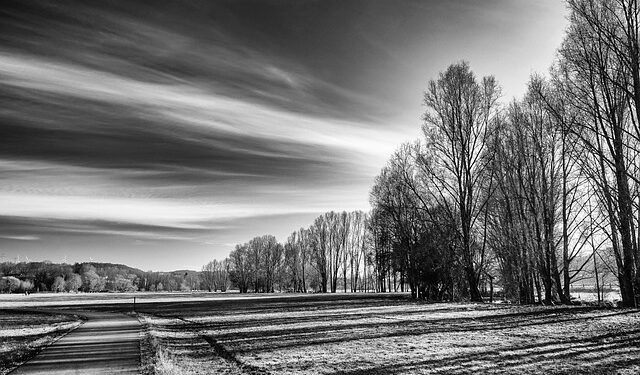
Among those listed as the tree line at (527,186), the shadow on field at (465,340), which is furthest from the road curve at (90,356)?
the tree line at (527,186)

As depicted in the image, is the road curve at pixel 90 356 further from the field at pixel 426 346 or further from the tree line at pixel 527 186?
the tree line at pixel 527 186

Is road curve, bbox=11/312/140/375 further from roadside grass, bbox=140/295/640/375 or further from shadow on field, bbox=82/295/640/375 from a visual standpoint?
shadow on field, bbox=82/295/640/375

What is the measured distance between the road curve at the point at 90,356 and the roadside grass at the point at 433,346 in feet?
3.05

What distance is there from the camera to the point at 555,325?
12953 mm

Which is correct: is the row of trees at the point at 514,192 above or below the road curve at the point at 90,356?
above

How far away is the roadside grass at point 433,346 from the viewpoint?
28.4 ft

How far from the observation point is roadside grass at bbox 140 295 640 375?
8.66 m

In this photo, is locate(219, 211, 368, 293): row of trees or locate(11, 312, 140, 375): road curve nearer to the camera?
locate(11, 312, 140, 375): road curve

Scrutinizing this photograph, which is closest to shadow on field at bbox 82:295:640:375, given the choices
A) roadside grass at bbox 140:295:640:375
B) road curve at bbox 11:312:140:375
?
roadside grass at bbox 140:295:640:375

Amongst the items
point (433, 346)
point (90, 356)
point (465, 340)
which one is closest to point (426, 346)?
point (433, 346)

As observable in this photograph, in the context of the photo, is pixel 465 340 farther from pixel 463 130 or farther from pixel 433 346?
pixel 463 130

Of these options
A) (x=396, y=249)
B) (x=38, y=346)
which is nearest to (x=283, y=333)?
(x=38, y=346)

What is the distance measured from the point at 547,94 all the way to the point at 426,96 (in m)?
6.60

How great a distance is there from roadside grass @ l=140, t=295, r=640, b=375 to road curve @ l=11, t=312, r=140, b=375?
36.6 inches
